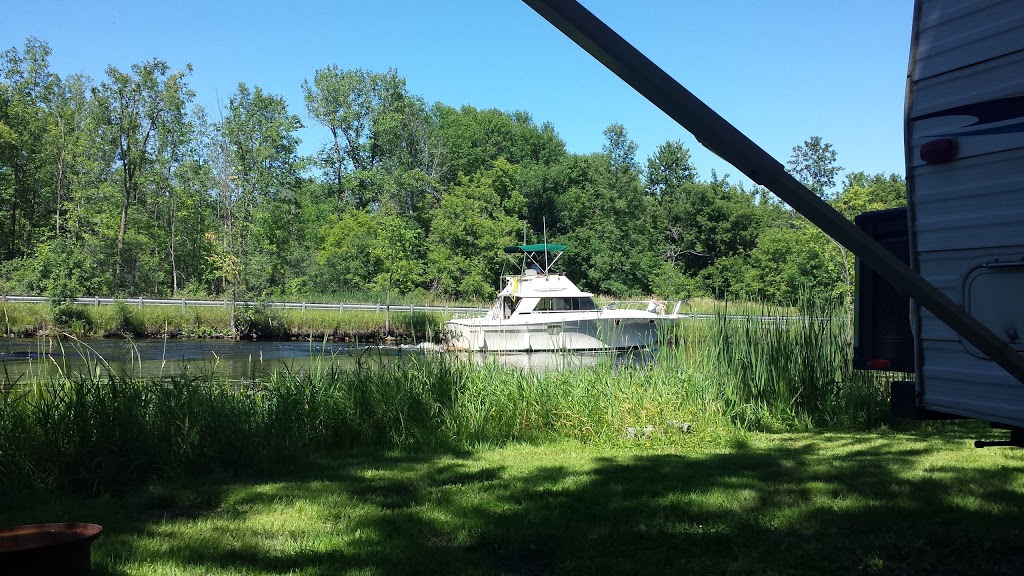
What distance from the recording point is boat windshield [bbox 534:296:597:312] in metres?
24.6

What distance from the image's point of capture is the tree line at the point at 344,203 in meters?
36.7

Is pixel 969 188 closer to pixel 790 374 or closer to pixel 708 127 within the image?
pixel 708 127

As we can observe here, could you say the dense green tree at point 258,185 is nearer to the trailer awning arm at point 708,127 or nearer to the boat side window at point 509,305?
the boat side window at point 509,305

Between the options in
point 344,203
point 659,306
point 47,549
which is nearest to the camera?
point 47,549

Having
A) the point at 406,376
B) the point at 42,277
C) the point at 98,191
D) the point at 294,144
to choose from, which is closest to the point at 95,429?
the point at 406,376

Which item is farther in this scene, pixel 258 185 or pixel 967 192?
pixel 258 185

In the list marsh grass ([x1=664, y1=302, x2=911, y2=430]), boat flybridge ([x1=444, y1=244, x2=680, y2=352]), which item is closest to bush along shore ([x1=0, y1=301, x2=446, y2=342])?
boat flybridge ([x1=444, y1=244, x2=680, y2=352])

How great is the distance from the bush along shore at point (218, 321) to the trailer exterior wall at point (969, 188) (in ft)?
75.9

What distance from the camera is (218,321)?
29047 mm

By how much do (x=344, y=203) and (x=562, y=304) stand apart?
32041mm

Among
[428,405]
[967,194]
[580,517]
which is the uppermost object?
[967,194]

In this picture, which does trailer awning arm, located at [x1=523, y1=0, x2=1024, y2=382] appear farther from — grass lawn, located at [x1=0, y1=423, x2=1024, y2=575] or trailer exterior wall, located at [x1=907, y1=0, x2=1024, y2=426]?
grass lawn, located at [x1=0, y1=423, x2=1024, y2=575]

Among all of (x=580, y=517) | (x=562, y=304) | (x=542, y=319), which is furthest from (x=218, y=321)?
(x=580, y=517)

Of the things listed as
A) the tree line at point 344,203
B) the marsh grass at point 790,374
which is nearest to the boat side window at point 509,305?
the tree line at point 344,203
